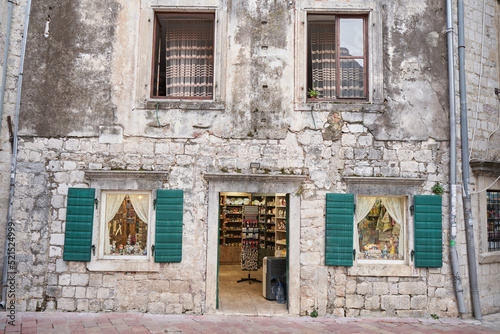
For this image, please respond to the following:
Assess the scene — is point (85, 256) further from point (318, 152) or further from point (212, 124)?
point (318, 152)

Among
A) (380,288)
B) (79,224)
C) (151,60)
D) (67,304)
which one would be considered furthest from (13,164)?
(380,288)

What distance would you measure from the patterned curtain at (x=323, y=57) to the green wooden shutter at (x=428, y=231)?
2677mm

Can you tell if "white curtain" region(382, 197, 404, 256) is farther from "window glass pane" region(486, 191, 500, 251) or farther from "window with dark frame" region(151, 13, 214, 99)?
"window with dark frame" region(151, 13, 214, 99)

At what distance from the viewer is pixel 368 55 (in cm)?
748

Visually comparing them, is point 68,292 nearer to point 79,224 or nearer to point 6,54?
point 79,224

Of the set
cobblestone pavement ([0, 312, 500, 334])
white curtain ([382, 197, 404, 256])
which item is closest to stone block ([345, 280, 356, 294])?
cobblestone pavement ([0, 312, 500, 334])

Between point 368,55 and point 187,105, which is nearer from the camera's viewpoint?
point 187,105

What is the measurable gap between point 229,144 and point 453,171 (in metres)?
4.23

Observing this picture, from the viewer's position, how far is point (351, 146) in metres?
7.21

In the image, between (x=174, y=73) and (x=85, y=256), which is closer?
(x=85, y=256)

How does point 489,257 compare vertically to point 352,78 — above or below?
below

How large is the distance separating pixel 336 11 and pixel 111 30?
4.40 m

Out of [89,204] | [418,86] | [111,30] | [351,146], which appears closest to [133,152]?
[89,204]

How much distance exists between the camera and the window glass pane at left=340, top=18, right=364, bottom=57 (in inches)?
300
